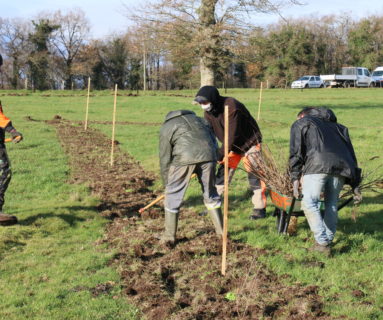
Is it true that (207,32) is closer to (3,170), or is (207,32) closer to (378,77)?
(3,170)

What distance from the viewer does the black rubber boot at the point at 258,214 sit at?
7.05 m

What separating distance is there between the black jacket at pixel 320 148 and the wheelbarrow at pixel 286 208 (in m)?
0.38

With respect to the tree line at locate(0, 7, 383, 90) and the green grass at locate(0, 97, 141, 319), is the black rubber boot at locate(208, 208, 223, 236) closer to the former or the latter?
the green grass at locate(0, 97, 141, 319)

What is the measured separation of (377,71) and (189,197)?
48.6m

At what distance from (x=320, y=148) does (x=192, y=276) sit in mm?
2058

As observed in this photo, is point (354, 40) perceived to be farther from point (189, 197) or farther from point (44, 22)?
point (189, 197)

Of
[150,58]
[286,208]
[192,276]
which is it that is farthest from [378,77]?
[192,276]

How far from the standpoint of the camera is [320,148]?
5156mm

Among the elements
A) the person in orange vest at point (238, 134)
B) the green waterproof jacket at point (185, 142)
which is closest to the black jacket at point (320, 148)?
the green waterproof jacket at point (185, 142)

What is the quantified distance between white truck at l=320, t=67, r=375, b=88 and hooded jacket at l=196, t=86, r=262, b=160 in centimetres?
4562

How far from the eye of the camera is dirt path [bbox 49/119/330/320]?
4.13m

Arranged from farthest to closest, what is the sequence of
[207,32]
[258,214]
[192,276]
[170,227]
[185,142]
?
[207,32] < [258,214] < [170,227] < [185,142] < [192,276]

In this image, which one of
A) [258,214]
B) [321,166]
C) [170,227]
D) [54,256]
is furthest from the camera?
[258,214]

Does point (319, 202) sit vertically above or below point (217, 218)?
above
